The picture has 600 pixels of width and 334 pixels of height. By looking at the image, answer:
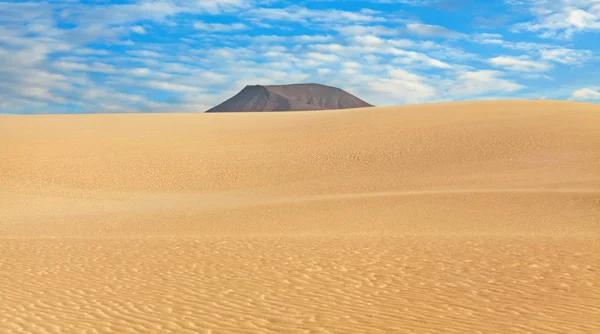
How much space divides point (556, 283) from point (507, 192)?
14.4 m

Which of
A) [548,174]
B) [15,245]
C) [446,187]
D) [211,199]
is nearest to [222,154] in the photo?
[211,199]

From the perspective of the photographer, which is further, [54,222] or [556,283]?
[54,222]

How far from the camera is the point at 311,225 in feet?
69.9

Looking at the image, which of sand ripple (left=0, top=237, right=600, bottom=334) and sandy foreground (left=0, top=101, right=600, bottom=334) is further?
sandy foreground (left=0, top=101, right=600, bottom=334)

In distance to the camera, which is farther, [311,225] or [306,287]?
[311,225]

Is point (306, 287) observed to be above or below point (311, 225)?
below

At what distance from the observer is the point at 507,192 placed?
24.8 meters

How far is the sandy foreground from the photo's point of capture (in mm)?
9320

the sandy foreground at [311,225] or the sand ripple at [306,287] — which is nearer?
the sand ripple at [306,287]

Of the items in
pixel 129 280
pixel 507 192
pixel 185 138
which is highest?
pixel 185 138

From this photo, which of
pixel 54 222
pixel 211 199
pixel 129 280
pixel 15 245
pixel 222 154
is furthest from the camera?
pixel 222 154

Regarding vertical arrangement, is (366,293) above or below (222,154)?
below

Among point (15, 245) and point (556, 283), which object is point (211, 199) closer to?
point (15, 245)

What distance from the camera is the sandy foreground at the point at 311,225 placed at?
9.32m
